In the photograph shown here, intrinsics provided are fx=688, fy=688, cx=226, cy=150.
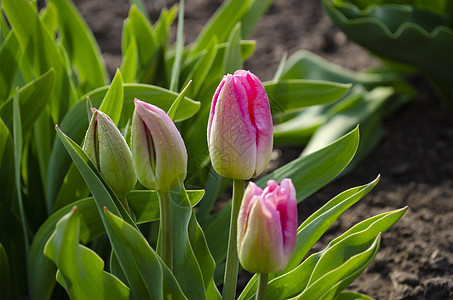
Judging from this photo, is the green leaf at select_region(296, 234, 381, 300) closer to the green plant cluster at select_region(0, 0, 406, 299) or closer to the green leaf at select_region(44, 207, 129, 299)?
the green plant cluster at select_region(0, 0, 406, 299)

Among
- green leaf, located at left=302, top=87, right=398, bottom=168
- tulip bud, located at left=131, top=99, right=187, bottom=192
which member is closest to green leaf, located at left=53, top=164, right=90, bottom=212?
tulip bud, located at left=131, top=99, right=187, bottom=192

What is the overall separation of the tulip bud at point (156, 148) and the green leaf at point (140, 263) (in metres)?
0.06

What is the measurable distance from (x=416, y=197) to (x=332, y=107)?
449 millimetres

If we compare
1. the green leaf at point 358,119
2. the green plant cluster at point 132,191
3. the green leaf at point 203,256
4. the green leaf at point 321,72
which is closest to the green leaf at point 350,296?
the green plant cluster at point 132,191

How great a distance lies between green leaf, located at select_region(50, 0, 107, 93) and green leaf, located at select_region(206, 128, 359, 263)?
46 cm

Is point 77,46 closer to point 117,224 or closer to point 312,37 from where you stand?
point 117,224

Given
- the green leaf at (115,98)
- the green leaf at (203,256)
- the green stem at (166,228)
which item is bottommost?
the green leaf at (203,256)

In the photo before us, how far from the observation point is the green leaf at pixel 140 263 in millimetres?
834

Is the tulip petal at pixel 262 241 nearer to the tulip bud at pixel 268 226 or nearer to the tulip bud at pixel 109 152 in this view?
the tulip bud at pixel 268 226

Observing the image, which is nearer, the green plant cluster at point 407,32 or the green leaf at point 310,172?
the green leaf at point 310,172

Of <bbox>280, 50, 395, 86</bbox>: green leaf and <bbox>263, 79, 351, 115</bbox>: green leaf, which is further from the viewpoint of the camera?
<bbox>280, 50, 395, 86</bbox>: green leaf

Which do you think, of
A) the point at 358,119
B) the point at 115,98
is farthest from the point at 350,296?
the point at 358,119

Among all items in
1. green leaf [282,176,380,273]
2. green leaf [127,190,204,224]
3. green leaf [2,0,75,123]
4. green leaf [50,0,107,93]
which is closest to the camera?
green leaf [282,176,380,273]

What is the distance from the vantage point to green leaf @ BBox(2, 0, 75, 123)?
1.33m
